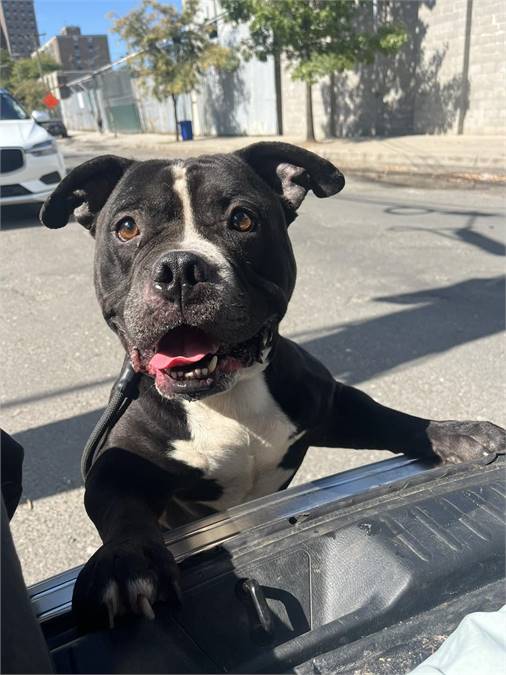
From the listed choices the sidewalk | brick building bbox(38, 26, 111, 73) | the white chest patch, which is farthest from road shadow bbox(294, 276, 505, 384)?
brick building bbox(38, 26, 111, 73)

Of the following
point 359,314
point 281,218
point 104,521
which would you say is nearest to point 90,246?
point 359,314

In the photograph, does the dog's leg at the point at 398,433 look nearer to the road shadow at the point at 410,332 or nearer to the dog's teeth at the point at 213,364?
the dog's teeth at the point at 213,364

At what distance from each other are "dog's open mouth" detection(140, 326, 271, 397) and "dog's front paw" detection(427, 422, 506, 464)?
2.24 ft

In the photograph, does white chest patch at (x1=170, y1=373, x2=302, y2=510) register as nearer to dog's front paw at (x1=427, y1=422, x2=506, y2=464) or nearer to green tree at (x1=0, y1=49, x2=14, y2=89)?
dog's front paw at (x1=427, y1=422, x2=506, y2=464)

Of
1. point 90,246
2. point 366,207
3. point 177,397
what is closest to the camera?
point 177,397

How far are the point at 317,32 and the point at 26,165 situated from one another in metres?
10.2

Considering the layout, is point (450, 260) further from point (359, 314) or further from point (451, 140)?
point (451, 140)

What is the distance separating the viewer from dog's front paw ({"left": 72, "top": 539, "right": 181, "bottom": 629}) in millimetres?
1231

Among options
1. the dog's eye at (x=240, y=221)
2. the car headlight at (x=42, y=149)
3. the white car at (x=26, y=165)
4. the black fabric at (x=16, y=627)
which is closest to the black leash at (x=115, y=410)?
the dog's eye at (x=240, y=221)

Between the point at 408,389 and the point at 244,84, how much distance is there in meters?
24.6

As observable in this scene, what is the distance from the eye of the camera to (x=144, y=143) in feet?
90.1

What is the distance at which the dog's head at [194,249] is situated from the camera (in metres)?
1.95

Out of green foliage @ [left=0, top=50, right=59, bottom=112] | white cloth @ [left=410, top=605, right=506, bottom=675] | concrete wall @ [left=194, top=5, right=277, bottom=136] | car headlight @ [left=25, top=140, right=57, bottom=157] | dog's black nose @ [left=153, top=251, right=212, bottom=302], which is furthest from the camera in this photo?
concrete wall @ [left=194, top=5, right=277, bottom=136]

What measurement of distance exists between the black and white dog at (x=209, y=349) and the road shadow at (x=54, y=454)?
1019 millimetres
